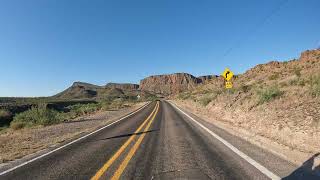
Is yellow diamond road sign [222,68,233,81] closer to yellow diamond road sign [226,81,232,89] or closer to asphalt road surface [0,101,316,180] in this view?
yellow diamond road sign [226,81,232,89]

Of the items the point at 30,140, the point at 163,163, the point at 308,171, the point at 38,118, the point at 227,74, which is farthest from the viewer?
the point at 38,118

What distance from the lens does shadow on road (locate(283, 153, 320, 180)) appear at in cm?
549

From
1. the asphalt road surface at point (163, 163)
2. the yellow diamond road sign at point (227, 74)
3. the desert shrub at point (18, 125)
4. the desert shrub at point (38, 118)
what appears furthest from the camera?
the desert shrub at point (38, 118)

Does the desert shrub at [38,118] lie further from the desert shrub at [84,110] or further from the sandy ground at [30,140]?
the desert shrub at [84,110]

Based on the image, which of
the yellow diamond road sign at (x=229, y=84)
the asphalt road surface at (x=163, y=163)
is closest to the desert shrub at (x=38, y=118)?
the yellow diamond road sign at (x=229, y=84)

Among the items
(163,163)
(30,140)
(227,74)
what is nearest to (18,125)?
(30,140)

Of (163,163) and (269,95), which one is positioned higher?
(269,95)

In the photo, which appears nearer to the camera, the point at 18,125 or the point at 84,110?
the point at 18,125

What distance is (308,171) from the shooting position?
232 inches

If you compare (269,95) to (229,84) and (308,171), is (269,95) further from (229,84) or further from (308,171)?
(308,171)

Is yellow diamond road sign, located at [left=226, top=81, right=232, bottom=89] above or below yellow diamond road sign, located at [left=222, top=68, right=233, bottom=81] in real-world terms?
below

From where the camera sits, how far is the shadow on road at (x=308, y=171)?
5.49m

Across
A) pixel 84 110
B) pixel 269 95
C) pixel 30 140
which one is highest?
pixel 269 95

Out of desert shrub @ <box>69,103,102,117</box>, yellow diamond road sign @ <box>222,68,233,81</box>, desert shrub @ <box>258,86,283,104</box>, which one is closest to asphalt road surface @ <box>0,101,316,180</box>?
desert shrub @ <box>258,86,283,104</box>
